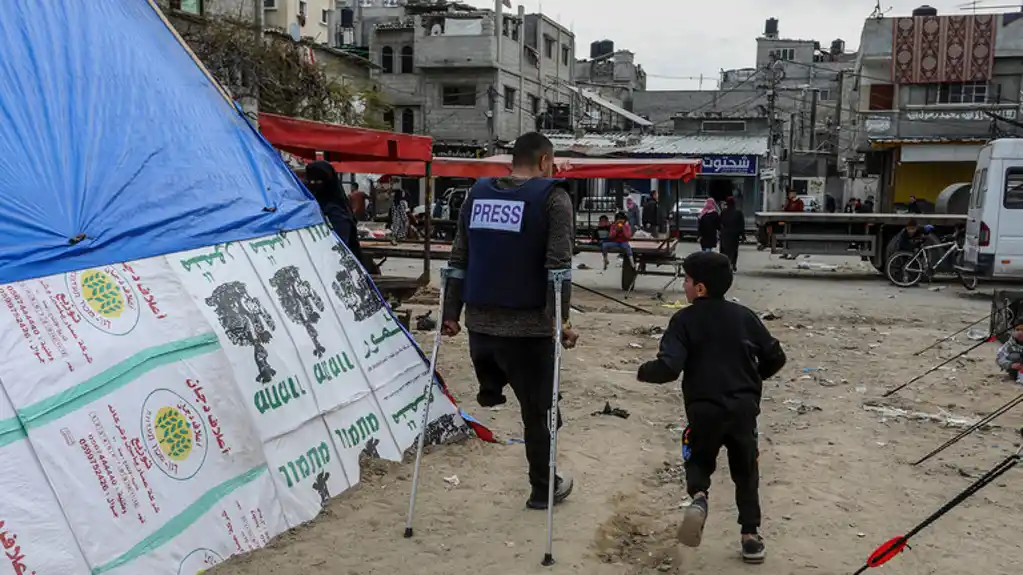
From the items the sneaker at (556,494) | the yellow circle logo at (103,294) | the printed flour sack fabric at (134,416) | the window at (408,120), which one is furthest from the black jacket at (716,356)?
the window at (408,120)

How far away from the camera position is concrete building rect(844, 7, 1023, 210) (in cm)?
2958

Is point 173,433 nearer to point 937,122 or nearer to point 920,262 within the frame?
point 920,262

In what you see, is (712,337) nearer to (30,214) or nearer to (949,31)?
(30,214)

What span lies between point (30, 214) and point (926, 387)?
7171 mm

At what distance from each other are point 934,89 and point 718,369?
1284 inches

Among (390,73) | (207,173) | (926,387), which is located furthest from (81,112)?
(390,73)

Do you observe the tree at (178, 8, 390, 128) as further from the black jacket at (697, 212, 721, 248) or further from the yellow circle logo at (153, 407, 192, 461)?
the yellow circle logo at (153, 407, 192, 461)

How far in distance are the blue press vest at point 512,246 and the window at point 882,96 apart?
106 feet

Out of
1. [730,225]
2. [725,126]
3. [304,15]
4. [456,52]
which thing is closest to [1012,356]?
[730,225]

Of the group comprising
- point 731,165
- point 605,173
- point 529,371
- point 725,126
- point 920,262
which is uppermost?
point 725,126

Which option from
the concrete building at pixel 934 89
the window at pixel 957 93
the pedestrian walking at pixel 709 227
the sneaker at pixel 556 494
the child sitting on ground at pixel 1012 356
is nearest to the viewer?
the sneaker at pixel 556 494

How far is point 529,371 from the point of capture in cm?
435

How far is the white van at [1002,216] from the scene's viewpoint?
14672mm

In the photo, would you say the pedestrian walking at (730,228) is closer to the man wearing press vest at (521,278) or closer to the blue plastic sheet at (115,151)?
the blue plastic sheet at (115,151)
